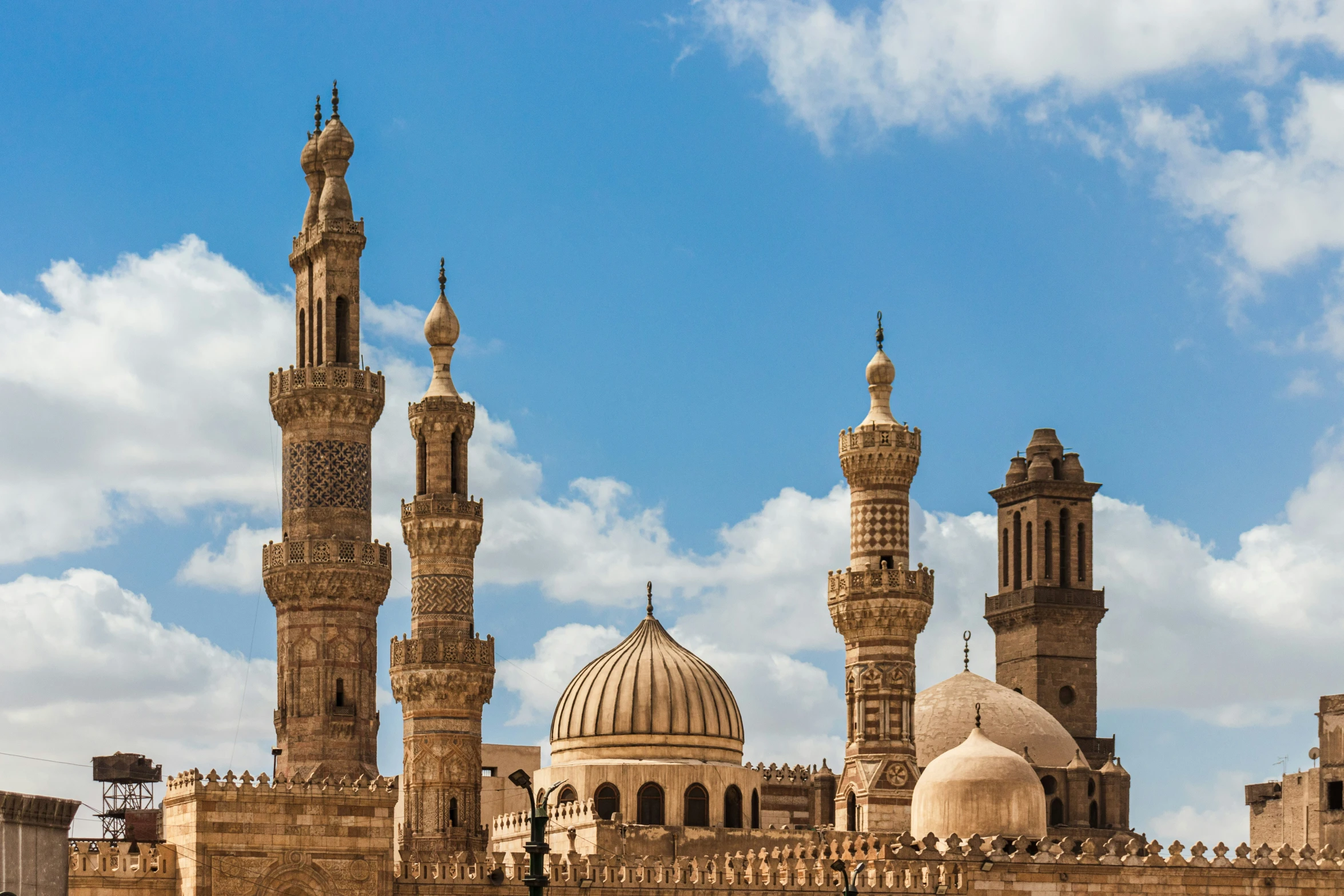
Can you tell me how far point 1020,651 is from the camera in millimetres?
63750

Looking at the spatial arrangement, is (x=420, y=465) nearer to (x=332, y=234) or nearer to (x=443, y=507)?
(x=443, y=507)

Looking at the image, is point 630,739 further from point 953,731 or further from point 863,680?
point 953,731

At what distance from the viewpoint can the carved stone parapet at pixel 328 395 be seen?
38.6m

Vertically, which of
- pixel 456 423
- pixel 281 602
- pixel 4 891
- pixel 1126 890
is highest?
pixel 456 423

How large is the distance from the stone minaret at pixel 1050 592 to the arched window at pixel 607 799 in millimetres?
19950

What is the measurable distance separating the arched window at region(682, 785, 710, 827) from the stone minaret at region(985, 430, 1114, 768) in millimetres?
18609

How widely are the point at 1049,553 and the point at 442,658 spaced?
25.2 m

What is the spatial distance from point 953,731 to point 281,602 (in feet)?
64.0

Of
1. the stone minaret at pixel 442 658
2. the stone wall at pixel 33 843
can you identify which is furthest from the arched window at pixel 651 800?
the stone wall at pixel 33 843

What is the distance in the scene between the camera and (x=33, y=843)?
16453 millimetres

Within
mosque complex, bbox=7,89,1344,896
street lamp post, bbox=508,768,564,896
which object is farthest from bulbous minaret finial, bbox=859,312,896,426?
street lamp post, bbox=508,768,564,896

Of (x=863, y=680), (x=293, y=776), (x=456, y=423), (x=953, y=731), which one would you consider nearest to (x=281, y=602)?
(x=293, y=776)

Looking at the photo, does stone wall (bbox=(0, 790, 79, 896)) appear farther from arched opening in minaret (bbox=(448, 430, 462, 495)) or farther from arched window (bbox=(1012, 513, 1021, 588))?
arched window (bbox=(1012, 513, 1021, 588))

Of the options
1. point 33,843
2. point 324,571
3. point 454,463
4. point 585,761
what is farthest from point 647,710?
point 33,843
